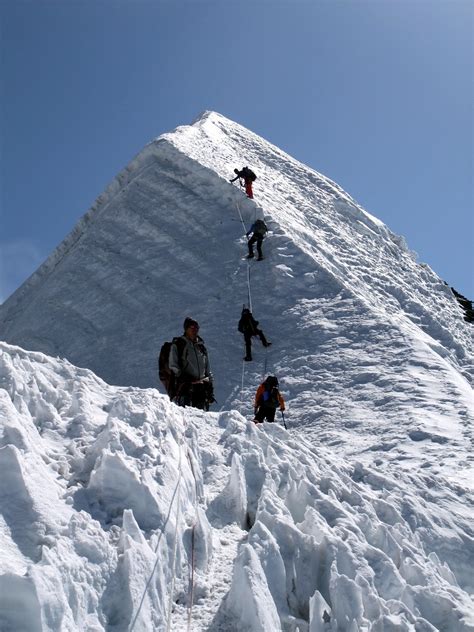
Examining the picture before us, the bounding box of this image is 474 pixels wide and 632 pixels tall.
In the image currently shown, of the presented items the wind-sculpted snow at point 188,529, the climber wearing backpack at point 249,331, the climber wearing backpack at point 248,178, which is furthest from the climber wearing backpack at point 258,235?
the wind-sculpted snow at point 188,529

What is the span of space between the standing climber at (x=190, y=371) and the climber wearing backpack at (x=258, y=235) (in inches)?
348

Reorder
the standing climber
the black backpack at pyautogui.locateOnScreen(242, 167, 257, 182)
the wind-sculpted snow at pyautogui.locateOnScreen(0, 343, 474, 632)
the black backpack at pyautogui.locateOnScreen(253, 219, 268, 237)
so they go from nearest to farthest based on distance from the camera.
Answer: the wind-sculpted snow at pyautogui.locateOnScreen(0, 343, 474, 632) < the standing climber < the black backpack at pyautogui.locateOnScreen(253, 219, 268, 237) < the black backpack at pyautogui.locateOnScreen(242, 167, 257, 182)

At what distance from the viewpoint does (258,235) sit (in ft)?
64.2

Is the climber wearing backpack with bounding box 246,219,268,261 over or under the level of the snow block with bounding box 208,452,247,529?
over

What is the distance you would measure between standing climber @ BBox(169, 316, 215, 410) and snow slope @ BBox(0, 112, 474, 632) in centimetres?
196

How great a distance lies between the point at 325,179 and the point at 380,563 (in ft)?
86.4

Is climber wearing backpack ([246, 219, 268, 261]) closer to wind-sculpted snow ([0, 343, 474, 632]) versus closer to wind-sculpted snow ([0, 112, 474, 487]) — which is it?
wind-sculpted snow ([0, 112, 474, 487])

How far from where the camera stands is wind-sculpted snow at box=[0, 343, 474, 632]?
497 centimetres

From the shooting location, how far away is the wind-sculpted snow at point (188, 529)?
4973 mm

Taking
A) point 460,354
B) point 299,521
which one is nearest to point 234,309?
point 460,354

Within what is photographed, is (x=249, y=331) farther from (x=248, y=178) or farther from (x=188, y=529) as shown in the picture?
(x=188, y=529)

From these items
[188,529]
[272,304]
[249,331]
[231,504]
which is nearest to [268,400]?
[249,331]

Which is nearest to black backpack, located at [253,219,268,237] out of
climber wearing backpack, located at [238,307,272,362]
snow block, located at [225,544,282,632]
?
climber wearing backpack, located at [238,307,272,362]

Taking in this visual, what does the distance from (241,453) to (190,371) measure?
352 cm
